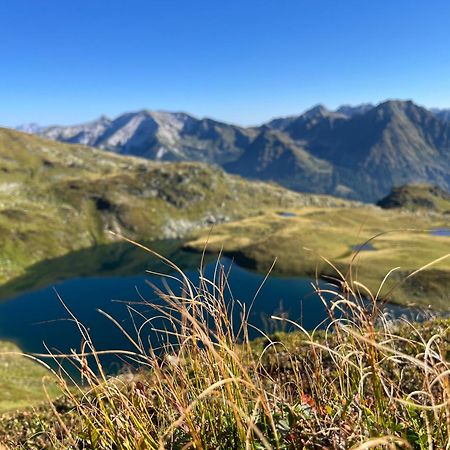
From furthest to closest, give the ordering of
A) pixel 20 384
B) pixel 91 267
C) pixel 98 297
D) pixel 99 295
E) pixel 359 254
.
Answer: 1. pixel 91 267
2. pixel 99 295
3. pixel 98 297
4. pixel 359 254
5. pixel 20 384

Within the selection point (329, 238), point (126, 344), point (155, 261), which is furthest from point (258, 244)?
point (126, 344)

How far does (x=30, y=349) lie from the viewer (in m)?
88.3

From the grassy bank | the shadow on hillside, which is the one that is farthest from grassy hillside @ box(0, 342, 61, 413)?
the shadow on hillside

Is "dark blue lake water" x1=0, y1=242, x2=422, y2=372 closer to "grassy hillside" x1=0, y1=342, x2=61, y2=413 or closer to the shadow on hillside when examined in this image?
the shadow on hillside

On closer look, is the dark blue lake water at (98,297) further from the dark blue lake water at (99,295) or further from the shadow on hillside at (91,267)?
the shadow on hillside at (91,267)

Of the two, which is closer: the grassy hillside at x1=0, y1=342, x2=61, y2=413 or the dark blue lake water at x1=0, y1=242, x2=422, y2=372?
the grassy hillside at x1=0, y1=342, x2=61, y2=413

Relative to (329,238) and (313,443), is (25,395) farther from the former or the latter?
(329,238)

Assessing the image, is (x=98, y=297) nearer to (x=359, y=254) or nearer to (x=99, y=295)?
(x=99, y=295)

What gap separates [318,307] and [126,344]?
48.5 m

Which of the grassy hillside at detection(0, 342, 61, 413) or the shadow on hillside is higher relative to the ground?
the grassy hillside at detection(0, 342, 61, 413)

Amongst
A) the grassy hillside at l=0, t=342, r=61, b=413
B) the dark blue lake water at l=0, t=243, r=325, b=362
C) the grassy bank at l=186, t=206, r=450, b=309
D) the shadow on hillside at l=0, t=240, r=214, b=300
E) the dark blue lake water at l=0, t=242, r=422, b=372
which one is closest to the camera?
the grassy hillside at l=0, t=342, r=61, b=413

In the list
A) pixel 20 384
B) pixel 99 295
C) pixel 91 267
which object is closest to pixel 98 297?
pixel 99 295

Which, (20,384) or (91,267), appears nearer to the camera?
(20,384)

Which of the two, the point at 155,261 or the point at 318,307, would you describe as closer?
the point at 318,307
